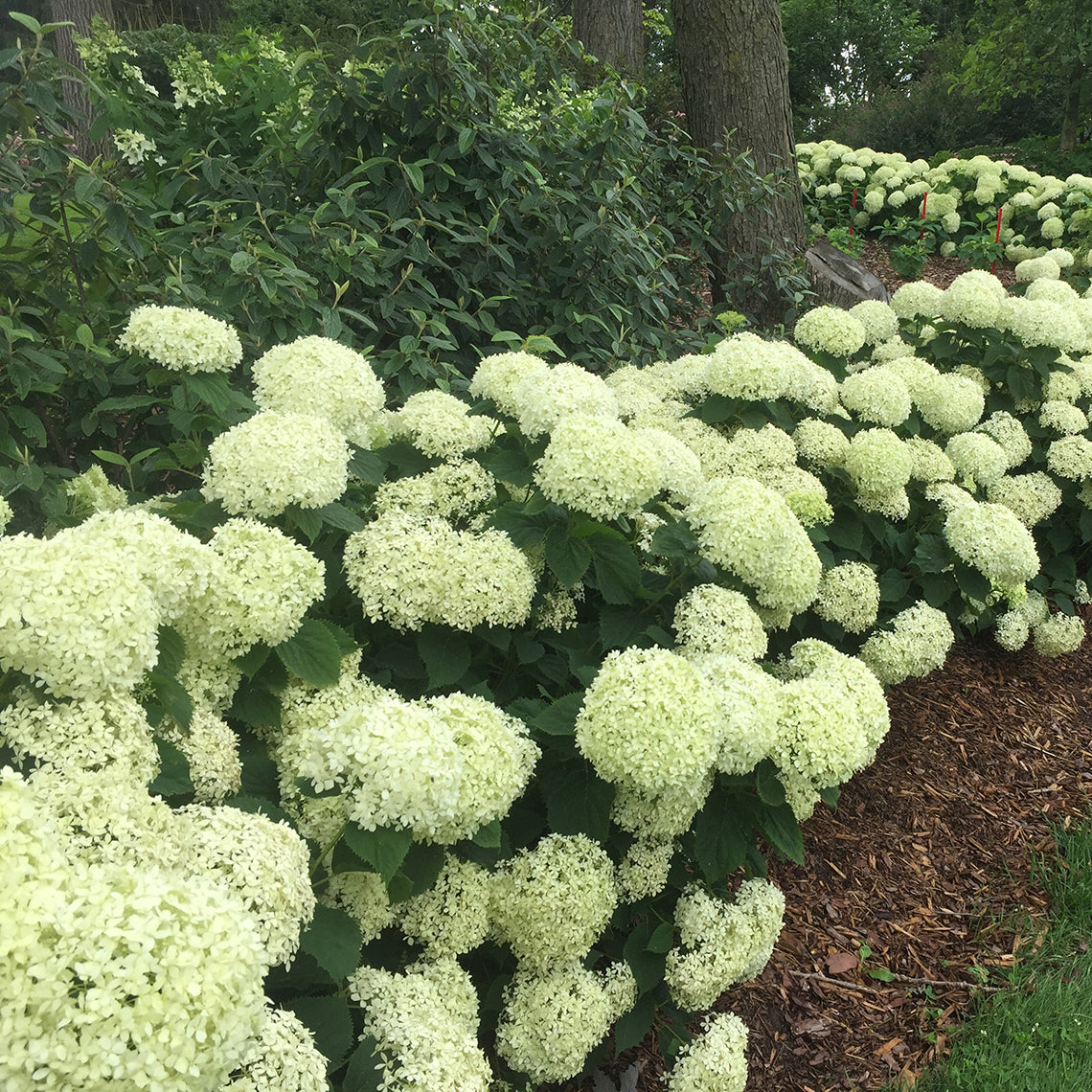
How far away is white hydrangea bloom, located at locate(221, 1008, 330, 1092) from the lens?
1.43 meters

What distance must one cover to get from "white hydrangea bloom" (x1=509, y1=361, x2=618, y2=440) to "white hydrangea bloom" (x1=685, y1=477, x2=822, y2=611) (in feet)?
1.35

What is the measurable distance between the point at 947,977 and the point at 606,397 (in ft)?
7.19

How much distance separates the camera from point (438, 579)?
2340 mm

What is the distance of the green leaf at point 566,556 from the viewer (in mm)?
2471

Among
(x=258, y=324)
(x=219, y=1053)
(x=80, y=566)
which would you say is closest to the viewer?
(x=219, y=1053)

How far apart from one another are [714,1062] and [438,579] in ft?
4.62

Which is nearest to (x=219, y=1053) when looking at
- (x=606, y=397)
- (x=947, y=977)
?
(x=606, y=397)

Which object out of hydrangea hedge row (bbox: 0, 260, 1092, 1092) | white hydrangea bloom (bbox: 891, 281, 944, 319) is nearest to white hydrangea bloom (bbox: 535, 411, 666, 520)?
hydrangea hedge row (bbox: 0, 260, 1092, 1092)

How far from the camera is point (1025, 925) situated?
10.8ft

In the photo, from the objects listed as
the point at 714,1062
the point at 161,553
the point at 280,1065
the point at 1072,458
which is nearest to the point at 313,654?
the point at 161,553

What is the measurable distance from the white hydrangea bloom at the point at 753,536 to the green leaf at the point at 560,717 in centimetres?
62

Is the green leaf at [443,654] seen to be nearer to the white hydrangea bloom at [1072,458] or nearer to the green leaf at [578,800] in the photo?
the green leaf at [578,800]

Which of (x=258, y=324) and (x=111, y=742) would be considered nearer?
(x=111, y=742)

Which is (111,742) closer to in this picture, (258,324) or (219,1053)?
(219,1053)
